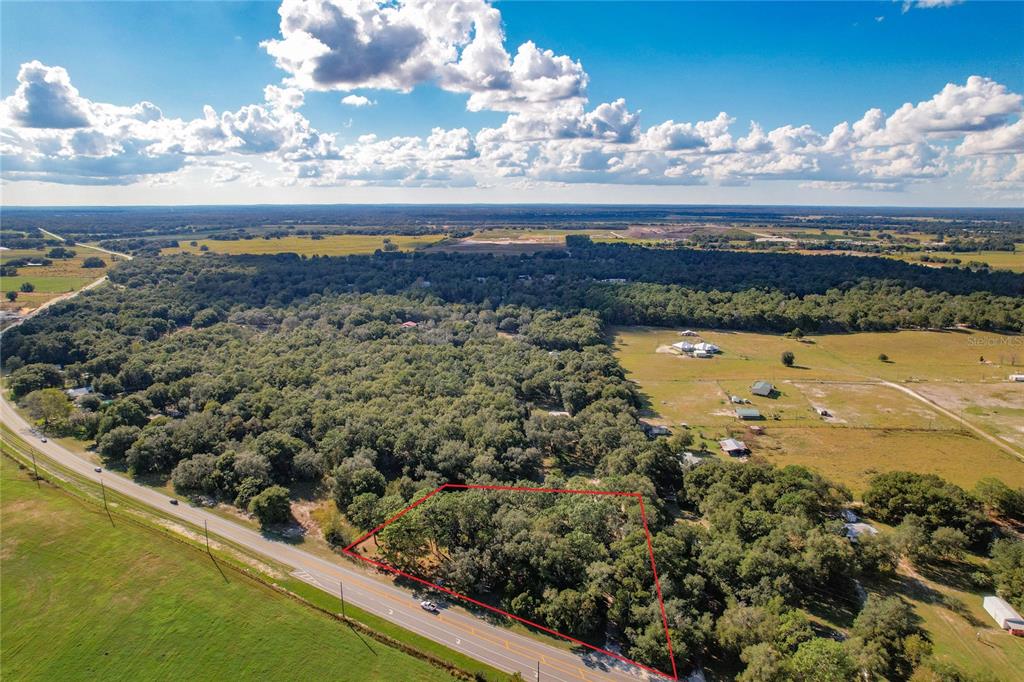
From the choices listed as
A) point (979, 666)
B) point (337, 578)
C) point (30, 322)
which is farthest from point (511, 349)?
point (30, 322)

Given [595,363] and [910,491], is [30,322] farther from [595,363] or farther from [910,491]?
[910,491]

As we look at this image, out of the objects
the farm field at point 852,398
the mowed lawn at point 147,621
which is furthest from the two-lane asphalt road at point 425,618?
the farm field at point 852,398

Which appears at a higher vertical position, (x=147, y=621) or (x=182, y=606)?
(x=182, y=606)

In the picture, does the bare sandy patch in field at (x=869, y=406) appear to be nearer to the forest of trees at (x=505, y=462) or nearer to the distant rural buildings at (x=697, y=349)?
the distant rural buildings at (x=697, y=349)

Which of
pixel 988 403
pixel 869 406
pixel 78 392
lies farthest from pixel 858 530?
pixel 78 392

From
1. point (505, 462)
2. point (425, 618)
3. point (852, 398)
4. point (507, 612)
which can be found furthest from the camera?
point (852, 398)

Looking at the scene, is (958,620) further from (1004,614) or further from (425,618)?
(425,618)
